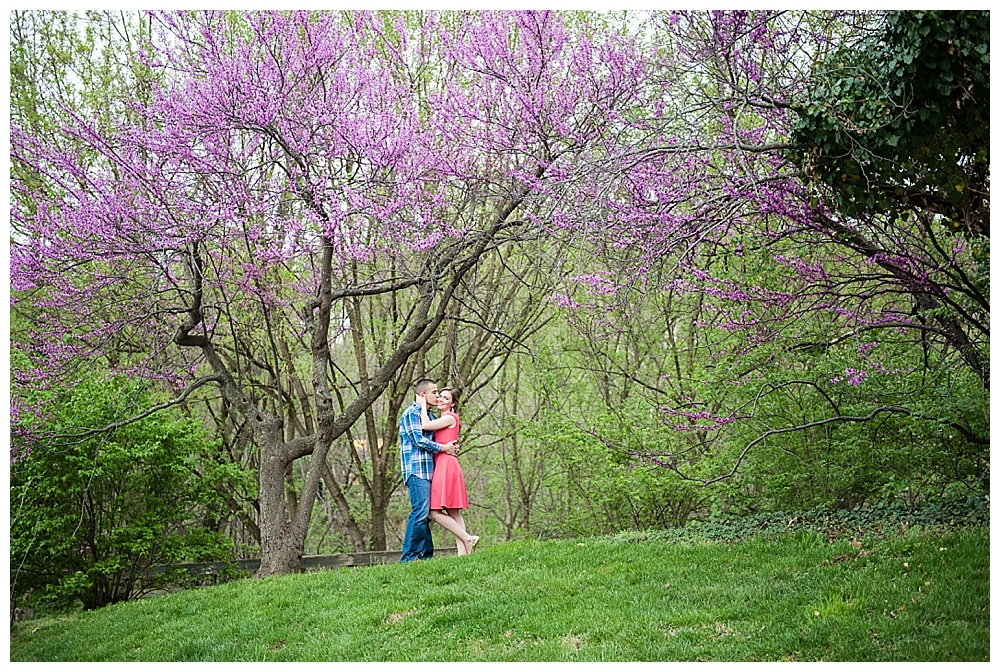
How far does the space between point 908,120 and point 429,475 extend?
4.74m

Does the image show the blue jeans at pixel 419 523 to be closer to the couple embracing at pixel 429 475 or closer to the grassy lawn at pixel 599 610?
the couple embracing at pixel 429 475

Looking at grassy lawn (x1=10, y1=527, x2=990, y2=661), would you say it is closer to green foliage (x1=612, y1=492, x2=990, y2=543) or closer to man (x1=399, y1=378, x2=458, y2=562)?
green foliage (x1=612, y1=492, x2=990, y2=543)

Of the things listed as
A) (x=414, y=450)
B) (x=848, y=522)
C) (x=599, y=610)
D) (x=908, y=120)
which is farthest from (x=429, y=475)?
(x=908, y=120)

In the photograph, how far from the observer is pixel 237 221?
25.8 feet

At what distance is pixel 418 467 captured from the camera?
7.45m

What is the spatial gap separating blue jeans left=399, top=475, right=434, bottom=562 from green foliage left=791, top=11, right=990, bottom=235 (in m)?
4.14

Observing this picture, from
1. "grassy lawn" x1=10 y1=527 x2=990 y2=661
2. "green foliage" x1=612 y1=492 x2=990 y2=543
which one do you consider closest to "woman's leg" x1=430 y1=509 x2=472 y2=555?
"grassy lawn" x1=10 y1=527 x2=990 y2=661

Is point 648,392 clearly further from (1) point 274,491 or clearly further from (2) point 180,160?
(2) point 180,160

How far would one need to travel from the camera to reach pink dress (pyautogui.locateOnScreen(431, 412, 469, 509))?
7391 millimetres

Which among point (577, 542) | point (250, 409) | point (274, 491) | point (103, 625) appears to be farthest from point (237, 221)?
point (577, 542)

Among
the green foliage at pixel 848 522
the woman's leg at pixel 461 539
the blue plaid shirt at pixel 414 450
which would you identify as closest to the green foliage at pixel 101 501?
the blue plaid shirt at pixel 414 450

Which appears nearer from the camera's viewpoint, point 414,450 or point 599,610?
point 599,610

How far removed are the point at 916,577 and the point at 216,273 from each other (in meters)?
6.42

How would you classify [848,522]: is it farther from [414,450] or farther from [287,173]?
[287,173]
